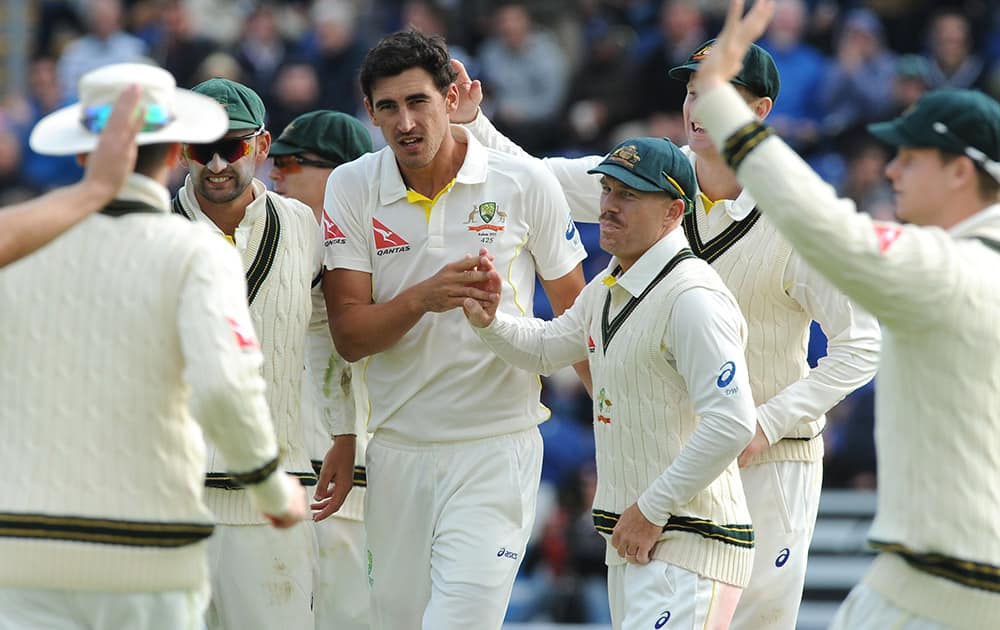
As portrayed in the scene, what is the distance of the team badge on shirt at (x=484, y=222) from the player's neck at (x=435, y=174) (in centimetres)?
16

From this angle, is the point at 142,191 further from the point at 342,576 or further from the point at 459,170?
the point at 342,576

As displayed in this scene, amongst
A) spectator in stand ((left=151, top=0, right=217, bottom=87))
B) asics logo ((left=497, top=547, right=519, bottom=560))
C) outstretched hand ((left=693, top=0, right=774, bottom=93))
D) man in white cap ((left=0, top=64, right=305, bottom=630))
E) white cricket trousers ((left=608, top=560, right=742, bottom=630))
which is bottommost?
white cricket trousers ((left=608, top=560, right=742, bottom=630))

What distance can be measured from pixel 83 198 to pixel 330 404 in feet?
8.22

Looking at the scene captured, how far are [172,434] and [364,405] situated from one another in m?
2.48

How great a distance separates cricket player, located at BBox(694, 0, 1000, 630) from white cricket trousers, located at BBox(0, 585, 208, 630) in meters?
1.96

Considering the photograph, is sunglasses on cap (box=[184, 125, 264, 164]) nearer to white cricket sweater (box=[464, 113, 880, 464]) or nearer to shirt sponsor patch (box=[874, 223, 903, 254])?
white cricket sweater (box=[464, 113, 880, 464])

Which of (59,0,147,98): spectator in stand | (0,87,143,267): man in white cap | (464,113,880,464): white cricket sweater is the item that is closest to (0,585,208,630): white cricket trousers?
(0,87,143,267): man in white cap

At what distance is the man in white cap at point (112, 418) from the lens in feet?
14.2

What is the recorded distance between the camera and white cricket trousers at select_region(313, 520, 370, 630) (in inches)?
275

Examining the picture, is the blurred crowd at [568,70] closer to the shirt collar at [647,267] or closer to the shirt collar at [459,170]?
the shirt collar at [459,170]

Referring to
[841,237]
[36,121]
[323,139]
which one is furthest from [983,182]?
[36,121]

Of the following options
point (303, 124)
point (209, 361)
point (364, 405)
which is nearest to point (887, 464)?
point (209, 361)

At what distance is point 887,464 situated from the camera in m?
4.52

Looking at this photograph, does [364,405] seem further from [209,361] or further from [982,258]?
[982,258]
